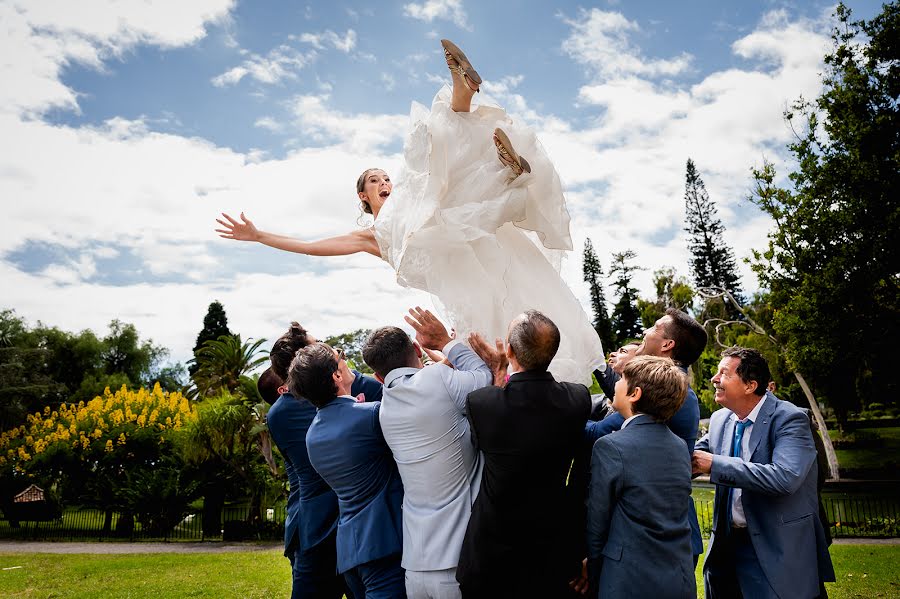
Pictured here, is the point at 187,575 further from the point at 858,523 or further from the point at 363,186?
the point at 858,523

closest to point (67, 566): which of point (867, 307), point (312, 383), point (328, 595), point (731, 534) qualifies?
point (328, 595)

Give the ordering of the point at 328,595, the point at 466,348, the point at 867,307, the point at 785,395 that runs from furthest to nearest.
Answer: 1. the point at 785,395
2. the point at 867,307
3. the point at 328,595
4. the point at 466,348

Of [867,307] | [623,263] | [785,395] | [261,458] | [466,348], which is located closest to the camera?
[466,348]

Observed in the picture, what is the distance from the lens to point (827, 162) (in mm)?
18938

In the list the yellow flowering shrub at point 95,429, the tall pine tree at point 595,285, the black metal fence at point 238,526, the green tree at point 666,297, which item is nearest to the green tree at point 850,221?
the black metal fence at point 238,526

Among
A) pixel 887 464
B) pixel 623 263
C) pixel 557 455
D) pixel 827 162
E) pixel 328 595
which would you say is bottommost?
pixel 887 464

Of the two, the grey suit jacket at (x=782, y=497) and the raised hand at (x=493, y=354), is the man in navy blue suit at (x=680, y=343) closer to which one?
the grey suit jacket at (x=782, y=497)

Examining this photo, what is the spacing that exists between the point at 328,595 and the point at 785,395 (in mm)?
33137

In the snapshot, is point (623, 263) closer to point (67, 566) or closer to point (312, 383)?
point (67, 566)

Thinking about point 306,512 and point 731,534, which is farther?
point 306,512

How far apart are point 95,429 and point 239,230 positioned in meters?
20.9

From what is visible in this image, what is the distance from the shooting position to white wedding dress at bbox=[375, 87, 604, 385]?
3357 millimetres

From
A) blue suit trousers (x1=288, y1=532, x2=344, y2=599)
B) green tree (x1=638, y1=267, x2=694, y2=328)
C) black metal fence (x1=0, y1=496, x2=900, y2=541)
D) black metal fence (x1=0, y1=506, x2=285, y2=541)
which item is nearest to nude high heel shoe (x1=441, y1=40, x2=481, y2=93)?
blue suit trousers (x1=288, y1=532, x2=344, y2=599)

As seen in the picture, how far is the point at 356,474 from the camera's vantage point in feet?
11.9
